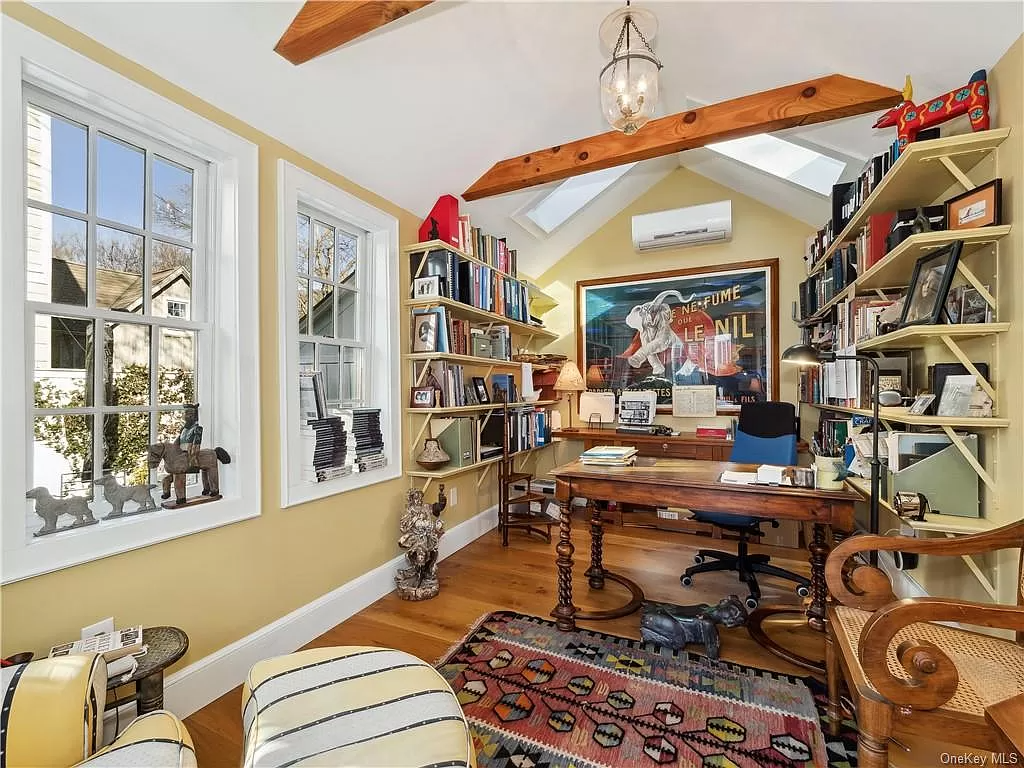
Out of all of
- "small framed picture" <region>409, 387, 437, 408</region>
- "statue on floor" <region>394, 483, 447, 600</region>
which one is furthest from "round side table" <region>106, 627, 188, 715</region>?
"small framed picture" <region>409, 387, 437, 408</region>

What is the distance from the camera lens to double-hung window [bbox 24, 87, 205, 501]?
1.43 m

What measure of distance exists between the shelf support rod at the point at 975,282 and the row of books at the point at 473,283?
7.78ft

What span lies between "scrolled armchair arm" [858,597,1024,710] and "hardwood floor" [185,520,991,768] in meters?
0.76

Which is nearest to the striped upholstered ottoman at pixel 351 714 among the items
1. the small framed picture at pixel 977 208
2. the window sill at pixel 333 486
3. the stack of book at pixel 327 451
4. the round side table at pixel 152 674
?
the round side table at pixel 152 674

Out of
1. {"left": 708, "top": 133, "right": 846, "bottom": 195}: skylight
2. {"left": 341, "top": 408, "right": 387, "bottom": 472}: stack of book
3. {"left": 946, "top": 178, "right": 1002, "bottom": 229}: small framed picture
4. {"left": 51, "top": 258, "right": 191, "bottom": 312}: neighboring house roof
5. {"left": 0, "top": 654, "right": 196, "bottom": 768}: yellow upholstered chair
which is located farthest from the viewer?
{"left": 708, "top": 133, "right": 846, "bottom": 195}: skylight

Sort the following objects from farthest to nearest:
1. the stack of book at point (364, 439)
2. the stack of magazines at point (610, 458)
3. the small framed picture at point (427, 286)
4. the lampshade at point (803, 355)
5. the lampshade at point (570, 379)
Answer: the lampshade at point (570, 379)
the small framed picture at point (427, 286)
the stack of book at point (364, 439)
the stack of magazines at point (610, 458)
the lampshade at point (803, 355)

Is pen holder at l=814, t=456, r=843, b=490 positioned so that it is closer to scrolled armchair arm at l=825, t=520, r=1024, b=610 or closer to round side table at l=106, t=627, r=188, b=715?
scrolled armchair arm at l=825, t=520, r=1024, b=610

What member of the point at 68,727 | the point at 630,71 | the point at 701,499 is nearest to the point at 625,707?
the point at 701,499

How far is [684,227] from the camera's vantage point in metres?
3.80

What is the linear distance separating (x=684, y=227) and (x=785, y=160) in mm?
799

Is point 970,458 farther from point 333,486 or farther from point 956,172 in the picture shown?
point 333,486

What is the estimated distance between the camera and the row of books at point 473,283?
2.87 metres

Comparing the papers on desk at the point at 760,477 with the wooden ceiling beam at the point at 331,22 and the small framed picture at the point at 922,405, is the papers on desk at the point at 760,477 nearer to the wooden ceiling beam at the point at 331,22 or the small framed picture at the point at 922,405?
the small framed picture at the point at 922,405

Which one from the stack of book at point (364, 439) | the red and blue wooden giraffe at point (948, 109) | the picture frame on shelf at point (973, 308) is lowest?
the stack of book at point (364, 439)
